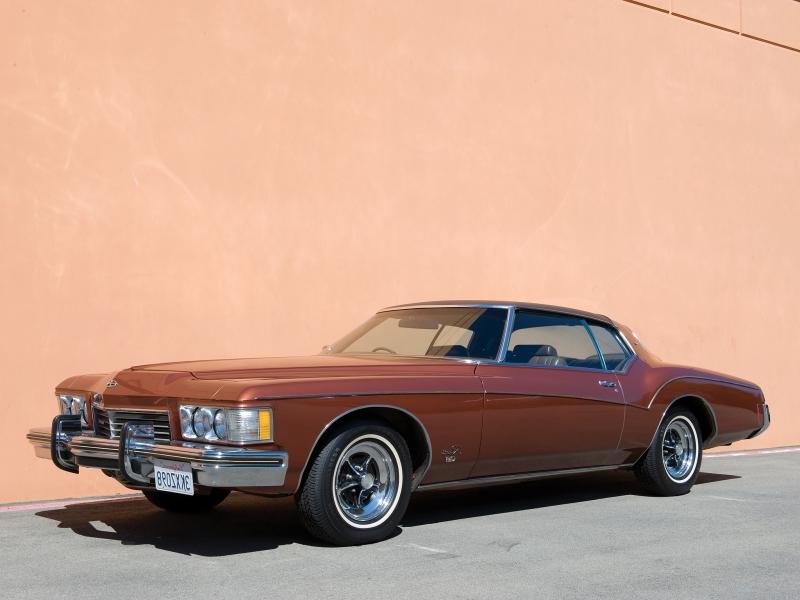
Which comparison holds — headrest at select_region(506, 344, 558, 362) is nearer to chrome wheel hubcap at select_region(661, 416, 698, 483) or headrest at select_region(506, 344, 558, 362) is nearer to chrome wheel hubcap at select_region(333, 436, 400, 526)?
chrome wheel hubcap at select_region(333, 436, 400, 526)

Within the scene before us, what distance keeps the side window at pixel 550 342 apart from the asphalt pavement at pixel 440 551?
3.22ft

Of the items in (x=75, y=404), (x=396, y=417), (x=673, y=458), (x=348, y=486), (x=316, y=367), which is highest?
(x=316, y=367)

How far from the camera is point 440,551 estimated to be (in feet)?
18.1

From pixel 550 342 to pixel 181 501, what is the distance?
261 cm

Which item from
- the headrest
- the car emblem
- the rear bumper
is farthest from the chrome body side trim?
the rear bumper

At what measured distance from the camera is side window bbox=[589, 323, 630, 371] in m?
7.50

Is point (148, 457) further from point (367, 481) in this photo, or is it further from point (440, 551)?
point (440, 551)

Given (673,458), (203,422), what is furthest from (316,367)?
(673,458)

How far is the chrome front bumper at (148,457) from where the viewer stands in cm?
511

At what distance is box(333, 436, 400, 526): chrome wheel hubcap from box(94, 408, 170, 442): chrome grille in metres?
0.93

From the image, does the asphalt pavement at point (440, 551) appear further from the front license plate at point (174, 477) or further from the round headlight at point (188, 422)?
the round headlight at point (188, 422)

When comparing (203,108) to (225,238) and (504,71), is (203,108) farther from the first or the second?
(504,71)

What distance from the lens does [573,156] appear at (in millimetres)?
11078

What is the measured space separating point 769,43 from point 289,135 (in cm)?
718
